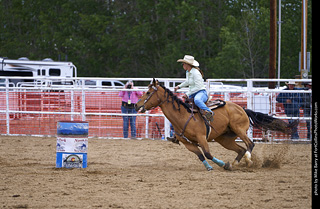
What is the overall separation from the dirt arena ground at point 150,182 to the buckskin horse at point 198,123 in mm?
373

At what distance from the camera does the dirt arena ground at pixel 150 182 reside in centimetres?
641

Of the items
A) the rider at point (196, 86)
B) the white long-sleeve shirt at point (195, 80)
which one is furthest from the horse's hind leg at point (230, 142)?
the white long-sleeve shirt at point (195, 80)

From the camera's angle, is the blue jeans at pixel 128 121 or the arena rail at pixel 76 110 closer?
the arena rail at pixel 76 110

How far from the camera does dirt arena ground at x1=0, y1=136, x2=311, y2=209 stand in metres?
6.41

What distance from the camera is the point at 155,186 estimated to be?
24.8 ft

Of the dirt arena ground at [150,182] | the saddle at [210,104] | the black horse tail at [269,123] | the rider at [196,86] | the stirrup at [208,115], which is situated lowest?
the dirt arena ground at [150,182]

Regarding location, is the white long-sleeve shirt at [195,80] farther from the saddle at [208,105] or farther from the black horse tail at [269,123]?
the black horse tail at [269,123]

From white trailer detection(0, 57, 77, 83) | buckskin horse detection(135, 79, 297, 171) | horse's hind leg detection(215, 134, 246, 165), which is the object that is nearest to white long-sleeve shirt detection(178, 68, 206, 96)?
buckskin horse detection(135, 79, 297, 171)

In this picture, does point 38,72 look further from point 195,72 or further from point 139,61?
point 195,72

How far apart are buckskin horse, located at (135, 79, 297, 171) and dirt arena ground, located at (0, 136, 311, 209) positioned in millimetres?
373

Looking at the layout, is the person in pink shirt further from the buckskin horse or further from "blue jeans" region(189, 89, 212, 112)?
"blue jeans" region(189, 89, 212, 112)

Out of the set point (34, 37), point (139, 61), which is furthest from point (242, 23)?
point (34, 37)

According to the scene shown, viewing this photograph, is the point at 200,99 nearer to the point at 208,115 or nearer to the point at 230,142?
the point at 208,115

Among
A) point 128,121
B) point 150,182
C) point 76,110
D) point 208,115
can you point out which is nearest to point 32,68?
point 76,110
